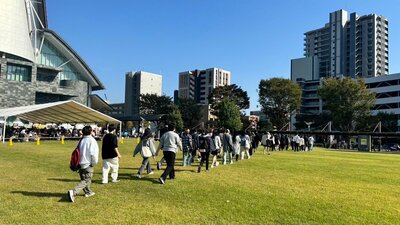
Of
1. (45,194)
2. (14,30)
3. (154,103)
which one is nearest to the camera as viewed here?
(45,194)

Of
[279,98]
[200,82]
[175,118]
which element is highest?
Result: [200,82]

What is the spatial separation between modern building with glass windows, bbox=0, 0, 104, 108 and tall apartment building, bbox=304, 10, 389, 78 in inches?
3433

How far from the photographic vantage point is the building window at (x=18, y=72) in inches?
2270

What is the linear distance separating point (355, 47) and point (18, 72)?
105 metres

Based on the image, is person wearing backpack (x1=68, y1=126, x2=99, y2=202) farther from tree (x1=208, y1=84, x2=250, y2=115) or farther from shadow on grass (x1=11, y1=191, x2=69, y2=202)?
tree (x1=208, y1=84, x2=250, y2=115)

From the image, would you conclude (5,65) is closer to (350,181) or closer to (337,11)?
(350,181)

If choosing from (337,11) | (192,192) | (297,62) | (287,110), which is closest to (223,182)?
(192,192)

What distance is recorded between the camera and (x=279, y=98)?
59281 millimetres

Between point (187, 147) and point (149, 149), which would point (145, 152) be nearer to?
point (149, 149)

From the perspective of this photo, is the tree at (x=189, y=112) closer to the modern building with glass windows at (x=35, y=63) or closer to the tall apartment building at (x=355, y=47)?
the modern building with glass windows at (x=35, y=63)

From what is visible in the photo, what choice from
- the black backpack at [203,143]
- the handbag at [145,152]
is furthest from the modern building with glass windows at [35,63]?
the handbag at [145,152]

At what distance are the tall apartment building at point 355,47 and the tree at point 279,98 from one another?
240 ft

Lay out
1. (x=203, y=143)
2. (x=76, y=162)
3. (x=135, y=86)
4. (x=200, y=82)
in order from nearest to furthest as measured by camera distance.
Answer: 1. (x=76, y=162)
2. (x=203, y=143)
3. (x=135, y=86)
4. (x=200, y=82)

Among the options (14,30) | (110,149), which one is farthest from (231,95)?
(110,149)
